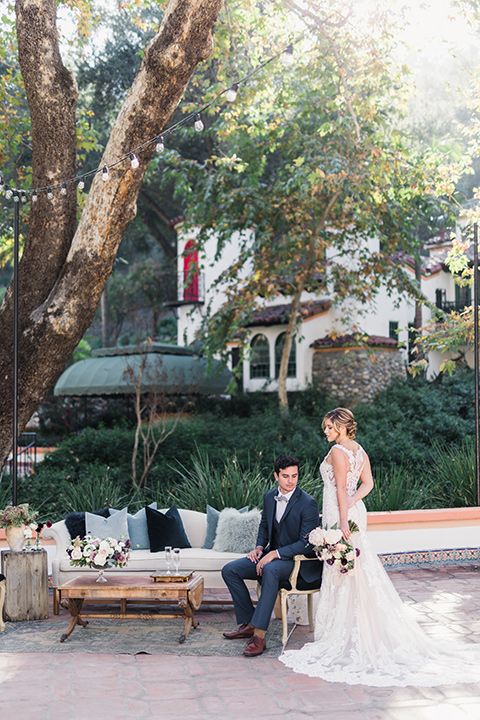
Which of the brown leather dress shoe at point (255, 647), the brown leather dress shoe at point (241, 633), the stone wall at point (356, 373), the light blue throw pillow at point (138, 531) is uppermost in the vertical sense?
the stone wall at point (356, 373)

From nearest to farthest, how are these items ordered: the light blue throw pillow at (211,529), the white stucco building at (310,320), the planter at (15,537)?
the planter at (15,537)
the light blue throw pillow at (211,529)
the white stucco building at (310,320)

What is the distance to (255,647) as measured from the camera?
513cm

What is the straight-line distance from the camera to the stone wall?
62.3 ft

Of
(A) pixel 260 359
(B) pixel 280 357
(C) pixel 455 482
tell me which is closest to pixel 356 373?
(B) pixel 280 357

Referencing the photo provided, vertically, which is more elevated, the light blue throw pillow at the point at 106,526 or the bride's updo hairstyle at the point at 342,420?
the bride's updo hairstyle at the point at 342,420

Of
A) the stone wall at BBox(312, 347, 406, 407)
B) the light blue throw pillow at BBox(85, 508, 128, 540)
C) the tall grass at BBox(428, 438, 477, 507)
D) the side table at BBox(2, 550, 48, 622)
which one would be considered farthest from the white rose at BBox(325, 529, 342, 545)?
the stone wall at BBox(312, 347, 406, 407)

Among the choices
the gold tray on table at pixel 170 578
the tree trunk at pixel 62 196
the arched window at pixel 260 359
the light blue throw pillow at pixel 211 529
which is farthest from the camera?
the arched window at pixel 260 359

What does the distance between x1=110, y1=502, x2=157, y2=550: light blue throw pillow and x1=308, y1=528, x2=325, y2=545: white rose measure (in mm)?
2395

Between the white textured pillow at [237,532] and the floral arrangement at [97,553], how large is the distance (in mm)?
1205

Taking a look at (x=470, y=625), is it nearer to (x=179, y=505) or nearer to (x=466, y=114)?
(x=179, y=505)

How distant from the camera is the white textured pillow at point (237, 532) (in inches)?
263

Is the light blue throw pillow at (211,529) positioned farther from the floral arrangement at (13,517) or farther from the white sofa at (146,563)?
the floral arrangement at (13,517)

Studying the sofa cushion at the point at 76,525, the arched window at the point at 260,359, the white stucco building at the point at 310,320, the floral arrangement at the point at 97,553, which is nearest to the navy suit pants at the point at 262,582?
the floral arrangement at the point at 97,553

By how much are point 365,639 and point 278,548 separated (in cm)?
103
